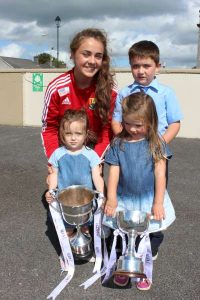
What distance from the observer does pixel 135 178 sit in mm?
2797

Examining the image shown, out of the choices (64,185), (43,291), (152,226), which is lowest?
(43,291)

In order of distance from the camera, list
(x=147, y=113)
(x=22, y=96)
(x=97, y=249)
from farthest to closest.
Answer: (x=22, y=96), (x=97, y=249), (x=147, y=113)

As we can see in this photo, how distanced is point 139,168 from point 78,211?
1.74 feet

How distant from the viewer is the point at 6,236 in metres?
3.69

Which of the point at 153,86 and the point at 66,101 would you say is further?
the point at 66,101

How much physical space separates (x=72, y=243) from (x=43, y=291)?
0.43 m

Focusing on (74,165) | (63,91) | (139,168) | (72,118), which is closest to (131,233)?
(139,168)

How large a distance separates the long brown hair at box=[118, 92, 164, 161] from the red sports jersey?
0.58 m

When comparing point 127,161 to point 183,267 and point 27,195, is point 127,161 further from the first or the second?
point 27,195

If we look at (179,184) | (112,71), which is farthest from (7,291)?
(179,184)

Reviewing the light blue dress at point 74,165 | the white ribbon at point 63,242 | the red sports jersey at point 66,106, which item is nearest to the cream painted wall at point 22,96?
the red sports jersey at point 66,106

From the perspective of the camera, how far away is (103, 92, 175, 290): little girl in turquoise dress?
265cm

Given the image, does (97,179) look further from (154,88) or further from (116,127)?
(154,88)

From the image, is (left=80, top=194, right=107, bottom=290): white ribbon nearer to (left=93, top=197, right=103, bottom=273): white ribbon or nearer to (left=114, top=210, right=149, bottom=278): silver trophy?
(left=93, top=197, right=103, bottom=273): white ribbon
